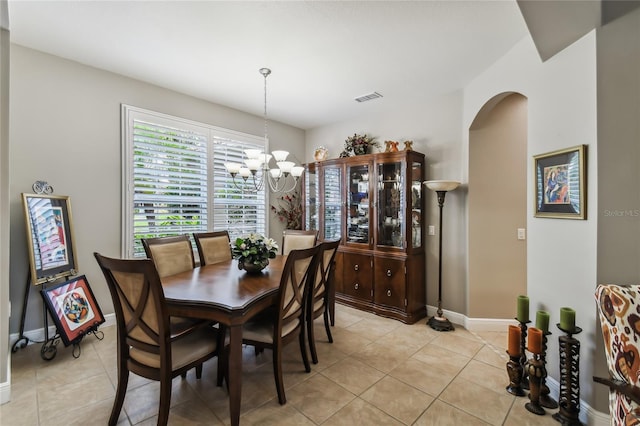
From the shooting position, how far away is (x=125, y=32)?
234 cm

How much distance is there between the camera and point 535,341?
195cm

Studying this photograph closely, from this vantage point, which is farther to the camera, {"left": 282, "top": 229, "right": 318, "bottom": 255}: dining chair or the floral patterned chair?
{"left": 282, "top": 229, "right": 318, "bottom": 255}: dining chair

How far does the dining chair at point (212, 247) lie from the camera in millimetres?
3084

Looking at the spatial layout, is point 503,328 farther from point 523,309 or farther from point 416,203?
point 416,203

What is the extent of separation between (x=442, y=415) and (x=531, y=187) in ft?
6.18

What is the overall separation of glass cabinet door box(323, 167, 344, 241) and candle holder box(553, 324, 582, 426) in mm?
2710

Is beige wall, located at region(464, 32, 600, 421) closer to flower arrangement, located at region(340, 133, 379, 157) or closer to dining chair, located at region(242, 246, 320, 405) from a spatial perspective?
dining chair, located at region(242, 246, 320, 405)

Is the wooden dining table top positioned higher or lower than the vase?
lower

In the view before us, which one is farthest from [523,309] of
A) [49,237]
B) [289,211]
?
[49,237]

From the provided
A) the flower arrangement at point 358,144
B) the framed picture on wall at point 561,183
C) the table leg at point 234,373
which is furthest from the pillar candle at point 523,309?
the flower arrangement at point 358,144

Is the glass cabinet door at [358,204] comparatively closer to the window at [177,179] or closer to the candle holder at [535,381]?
the window at [177,179]

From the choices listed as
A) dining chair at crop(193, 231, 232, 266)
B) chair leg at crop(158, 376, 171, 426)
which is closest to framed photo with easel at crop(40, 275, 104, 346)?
dining chair at crop(193, 231, 232, 266)

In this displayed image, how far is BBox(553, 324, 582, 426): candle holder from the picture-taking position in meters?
1.75

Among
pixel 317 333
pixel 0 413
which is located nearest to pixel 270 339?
pixel 317 333
